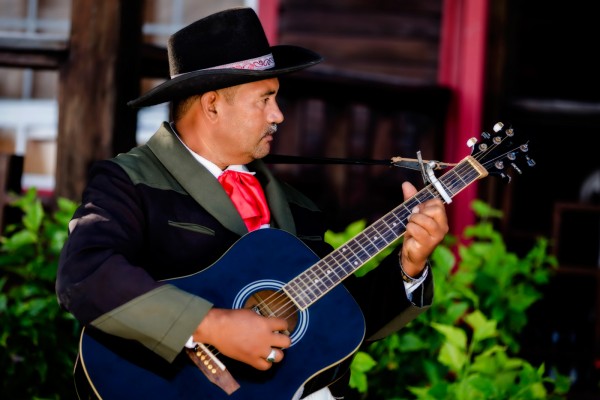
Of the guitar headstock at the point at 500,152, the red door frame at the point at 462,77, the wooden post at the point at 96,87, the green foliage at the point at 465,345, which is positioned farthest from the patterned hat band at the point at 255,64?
the red door frame at the point at 462,77

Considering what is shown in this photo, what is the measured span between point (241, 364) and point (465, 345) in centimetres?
110

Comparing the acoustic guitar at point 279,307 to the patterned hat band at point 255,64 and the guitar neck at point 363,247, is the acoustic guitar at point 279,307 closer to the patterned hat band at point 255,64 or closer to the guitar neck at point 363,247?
the guitar neck at point 363,247

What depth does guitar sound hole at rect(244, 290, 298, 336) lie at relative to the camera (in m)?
2.53

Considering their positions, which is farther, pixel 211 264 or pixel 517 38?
pixel 517 38

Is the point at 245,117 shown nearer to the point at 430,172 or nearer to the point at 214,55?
the point at 214,55

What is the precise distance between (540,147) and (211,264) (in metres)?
4.38

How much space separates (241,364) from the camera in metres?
2.47

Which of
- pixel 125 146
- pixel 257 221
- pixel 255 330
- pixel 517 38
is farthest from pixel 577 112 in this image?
pixel 255 330

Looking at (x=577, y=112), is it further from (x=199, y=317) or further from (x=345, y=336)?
(x=199, y=317)

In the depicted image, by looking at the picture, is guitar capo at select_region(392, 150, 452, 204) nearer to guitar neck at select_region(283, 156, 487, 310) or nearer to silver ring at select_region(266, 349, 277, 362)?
guitar neck at select_region(283, 156, 487, 310)

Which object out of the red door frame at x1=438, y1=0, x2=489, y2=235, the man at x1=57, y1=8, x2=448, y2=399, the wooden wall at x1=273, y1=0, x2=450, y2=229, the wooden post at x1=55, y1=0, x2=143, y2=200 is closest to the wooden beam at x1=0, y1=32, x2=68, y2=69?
the wooden post at x1=55, y1=0, x2=143, y2=200

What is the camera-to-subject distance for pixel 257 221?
9.23 feet

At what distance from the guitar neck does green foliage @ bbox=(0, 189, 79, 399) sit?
142 cm

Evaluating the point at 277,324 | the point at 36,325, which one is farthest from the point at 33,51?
the point at 277,324
